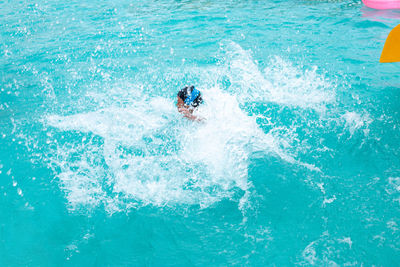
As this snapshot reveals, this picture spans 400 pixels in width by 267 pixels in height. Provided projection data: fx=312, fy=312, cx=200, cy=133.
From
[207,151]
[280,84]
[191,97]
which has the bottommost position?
[207,151]

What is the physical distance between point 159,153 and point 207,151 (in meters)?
0.78

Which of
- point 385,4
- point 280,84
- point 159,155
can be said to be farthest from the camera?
point 385,4

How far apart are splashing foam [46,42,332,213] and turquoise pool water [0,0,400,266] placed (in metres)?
0.03

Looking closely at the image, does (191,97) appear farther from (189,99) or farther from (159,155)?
(159,155)

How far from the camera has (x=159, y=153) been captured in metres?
5.05

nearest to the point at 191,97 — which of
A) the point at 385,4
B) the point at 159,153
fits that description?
the point at 159,153

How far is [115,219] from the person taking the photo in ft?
13.3

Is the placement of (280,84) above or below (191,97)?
below

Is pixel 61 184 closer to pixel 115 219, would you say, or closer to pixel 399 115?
pixel 115 219

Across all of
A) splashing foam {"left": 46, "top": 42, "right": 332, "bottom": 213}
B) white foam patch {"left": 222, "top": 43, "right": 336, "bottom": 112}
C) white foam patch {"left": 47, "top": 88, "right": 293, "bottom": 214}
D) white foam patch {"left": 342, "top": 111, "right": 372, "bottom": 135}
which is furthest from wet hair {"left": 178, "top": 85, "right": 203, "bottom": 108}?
white foam patch {"left": 342, "top": 111, "right": 372, "bottom": 135}

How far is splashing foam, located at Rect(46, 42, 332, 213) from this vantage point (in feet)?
14.2

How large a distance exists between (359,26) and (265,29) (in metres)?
2.71

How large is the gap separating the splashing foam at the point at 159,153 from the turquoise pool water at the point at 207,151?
3cm

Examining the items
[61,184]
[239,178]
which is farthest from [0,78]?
[239,178]
